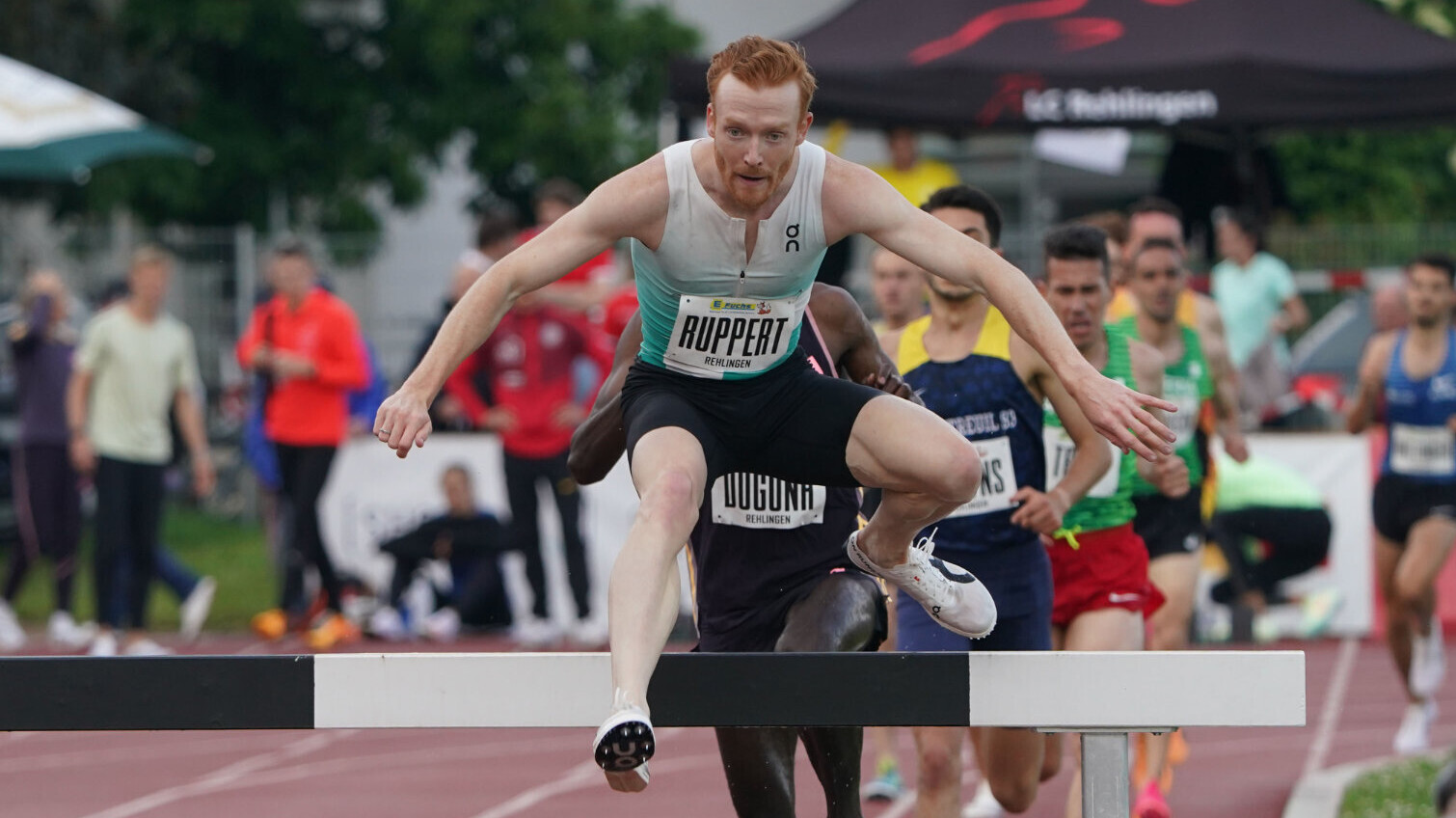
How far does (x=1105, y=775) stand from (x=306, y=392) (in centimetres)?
968

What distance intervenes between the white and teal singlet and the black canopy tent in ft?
26.3

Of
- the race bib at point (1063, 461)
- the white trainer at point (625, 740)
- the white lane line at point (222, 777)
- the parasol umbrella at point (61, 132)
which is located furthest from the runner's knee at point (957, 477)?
the parasol umbrella at point (61, 132)

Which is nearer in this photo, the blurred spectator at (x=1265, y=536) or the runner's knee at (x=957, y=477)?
the runner's knee at (x=957, y=477)

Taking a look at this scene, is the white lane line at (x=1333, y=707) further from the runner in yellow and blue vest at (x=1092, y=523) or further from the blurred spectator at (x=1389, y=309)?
the runner in yellow and blue vest at (x=1092, y=523)

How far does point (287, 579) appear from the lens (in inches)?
538

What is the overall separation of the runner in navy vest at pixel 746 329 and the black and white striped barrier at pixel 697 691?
0.24 metres

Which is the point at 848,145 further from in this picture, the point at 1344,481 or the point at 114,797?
the point at 114,797

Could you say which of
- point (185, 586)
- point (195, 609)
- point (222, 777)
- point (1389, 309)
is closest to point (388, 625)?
point (195, 609)

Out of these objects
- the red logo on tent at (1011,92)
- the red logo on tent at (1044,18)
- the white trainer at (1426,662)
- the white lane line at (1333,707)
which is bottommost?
the white lane line at (1333,707)

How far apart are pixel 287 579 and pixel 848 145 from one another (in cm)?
1459

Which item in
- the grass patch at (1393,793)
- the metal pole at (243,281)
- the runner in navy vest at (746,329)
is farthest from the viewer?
the metal pole at (243,281)

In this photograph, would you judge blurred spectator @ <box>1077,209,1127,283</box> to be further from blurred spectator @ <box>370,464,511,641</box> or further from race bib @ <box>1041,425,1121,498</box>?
blurred spectator @ <box>370,464,511,641</box>

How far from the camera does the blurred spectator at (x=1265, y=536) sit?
43.1ft

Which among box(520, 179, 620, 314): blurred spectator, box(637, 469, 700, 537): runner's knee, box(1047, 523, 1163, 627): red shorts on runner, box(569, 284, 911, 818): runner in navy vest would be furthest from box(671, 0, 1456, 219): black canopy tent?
box(637, 469, 700, 537): runner's knee
